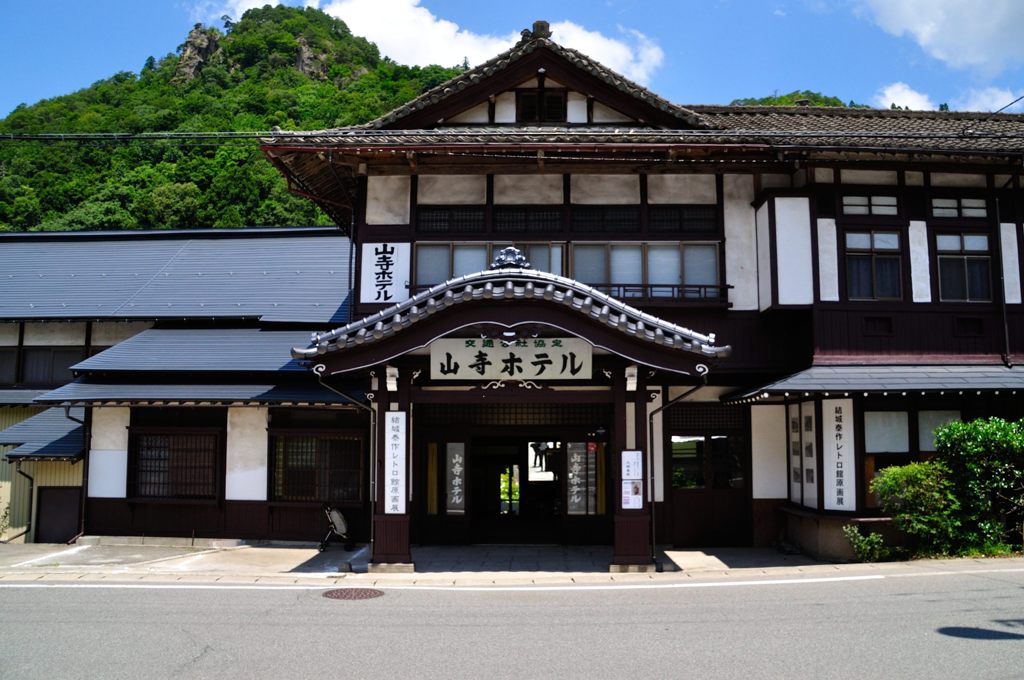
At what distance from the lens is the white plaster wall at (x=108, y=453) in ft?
60.8

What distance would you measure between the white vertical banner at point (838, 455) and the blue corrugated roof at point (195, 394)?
9680mm

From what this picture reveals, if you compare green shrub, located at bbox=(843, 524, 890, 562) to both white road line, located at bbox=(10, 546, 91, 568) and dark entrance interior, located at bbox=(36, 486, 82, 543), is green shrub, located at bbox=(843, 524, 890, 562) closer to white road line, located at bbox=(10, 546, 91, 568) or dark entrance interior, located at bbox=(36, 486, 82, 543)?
white road line, located at bbox=(10, 546, 91, 568)

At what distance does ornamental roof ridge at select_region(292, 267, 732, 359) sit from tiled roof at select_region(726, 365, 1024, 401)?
1836mm

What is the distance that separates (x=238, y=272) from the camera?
22594 millimetres

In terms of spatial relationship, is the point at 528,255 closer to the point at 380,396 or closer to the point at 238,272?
the point at 380,396

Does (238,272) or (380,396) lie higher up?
(238,272)

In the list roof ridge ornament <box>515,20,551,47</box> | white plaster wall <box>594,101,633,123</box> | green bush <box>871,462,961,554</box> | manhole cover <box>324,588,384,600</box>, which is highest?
roof ridge ornament <box>515,20,551,47</box>

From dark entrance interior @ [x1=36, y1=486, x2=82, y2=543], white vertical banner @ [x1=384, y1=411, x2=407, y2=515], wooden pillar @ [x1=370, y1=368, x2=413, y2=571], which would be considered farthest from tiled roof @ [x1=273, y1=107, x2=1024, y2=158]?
dark entrance interior @ [x1=36, y1=486, x2=82, y2=543]

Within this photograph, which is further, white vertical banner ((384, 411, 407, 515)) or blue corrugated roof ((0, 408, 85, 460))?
blue corrugated roof ((0, 408, 85, 460))

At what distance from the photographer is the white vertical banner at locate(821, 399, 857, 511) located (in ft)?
50.3

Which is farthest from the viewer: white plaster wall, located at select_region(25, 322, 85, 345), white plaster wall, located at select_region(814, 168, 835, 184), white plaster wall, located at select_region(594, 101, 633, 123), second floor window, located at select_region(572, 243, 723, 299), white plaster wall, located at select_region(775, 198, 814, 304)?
white plaster wall, located at select_region(25, 322, 85, 345)

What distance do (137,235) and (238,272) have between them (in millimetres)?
5064

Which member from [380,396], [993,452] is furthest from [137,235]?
[993,452]

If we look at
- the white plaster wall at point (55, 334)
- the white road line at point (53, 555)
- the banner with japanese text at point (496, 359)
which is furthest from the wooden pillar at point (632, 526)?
the white plaster wall at point (55, 334)
